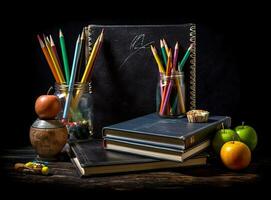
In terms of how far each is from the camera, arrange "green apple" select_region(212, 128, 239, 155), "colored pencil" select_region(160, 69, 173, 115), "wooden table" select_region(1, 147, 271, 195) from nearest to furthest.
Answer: "wooden table" select_region(1, 147, 271, 195) → "green apple" select_region(212, 128, 239, 155) → "colored pencil" select_region(160, 69, 173, 115)

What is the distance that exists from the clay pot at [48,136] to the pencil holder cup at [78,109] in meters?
0.10

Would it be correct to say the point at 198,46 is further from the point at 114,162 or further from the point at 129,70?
the point at 114,162

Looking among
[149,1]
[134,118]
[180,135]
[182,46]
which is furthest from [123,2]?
[180,135]

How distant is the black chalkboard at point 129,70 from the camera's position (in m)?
1.40

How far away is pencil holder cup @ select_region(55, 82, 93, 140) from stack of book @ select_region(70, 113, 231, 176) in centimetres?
9

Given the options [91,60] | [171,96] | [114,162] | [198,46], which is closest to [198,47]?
[198,46]

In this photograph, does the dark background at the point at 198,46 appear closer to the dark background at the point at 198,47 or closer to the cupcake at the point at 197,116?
the dark background at the point at 198,47

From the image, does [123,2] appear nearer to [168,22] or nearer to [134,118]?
[168,22]

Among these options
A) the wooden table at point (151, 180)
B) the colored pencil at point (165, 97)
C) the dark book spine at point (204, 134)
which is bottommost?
the wooden table at point (151, 180)

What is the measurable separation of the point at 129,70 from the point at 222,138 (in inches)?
14.1

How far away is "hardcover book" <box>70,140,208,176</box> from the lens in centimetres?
112

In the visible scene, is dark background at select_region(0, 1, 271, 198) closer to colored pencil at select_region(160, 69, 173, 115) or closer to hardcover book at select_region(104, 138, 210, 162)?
colored pencil at select_region(160, 69, 173, 115)

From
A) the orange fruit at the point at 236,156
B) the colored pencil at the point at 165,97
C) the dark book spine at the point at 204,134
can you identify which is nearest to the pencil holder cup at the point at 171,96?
the colored pencil at the point at 165,97

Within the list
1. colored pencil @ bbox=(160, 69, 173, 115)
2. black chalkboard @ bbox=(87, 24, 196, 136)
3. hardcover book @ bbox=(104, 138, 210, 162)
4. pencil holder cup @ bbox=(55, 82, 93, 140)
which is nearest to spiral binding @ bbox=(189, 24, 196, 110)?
black chalkboard @ bbox=(87, 24, 196, 136)
